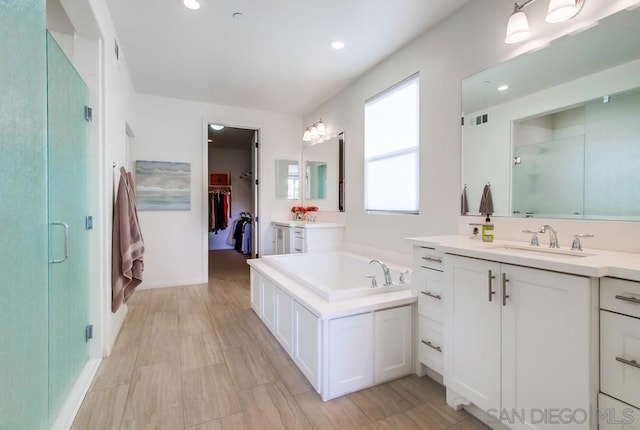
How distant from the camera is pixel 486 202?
86.1 inches

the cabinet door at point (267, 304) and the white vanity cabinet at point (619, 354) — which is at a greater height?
the white vanity cabinet at point (619, 354)

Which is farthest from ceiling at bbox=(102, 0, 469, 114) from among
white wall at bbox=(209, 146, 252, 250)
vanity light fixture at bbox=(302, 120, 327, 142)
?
white wall at bbox=(209, 146, 252, 250)

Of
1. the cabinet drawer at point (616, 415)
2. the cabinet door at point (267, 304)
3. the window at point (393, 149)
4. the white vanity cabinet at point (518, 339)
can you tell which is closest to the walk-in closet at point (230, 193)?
the window at point (393, 149)

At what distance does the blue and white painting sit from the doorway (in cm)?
253

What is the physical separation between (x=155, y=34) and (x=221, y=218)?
188 inches

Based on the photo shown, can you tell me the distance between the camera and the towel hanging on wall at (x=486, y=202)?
216 centimetres

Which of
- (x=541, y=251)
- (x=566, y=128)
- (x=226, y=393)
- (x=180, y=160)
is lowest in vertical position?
(x=226, y=393)

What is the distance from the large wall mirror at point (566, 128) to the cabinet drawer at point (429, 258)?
1.93ft

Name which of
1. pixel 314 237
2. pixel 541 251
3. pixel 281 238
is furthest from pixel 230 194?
pixel 541 251

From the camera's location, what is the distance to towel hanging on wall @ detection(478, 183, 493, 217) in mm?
2156

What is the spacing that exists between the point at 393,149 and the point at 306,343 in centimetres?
212

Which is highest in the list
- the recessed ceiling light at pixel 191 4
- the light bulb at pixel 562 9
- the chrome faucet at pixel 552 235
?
the recessed ceiling light at pixel 191 4

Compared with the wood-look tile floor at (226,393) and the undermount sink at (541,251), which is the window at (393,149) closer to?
the undermount sink at (541,251)

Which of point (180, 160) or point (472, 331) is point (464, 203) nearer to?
point (472, 331)
